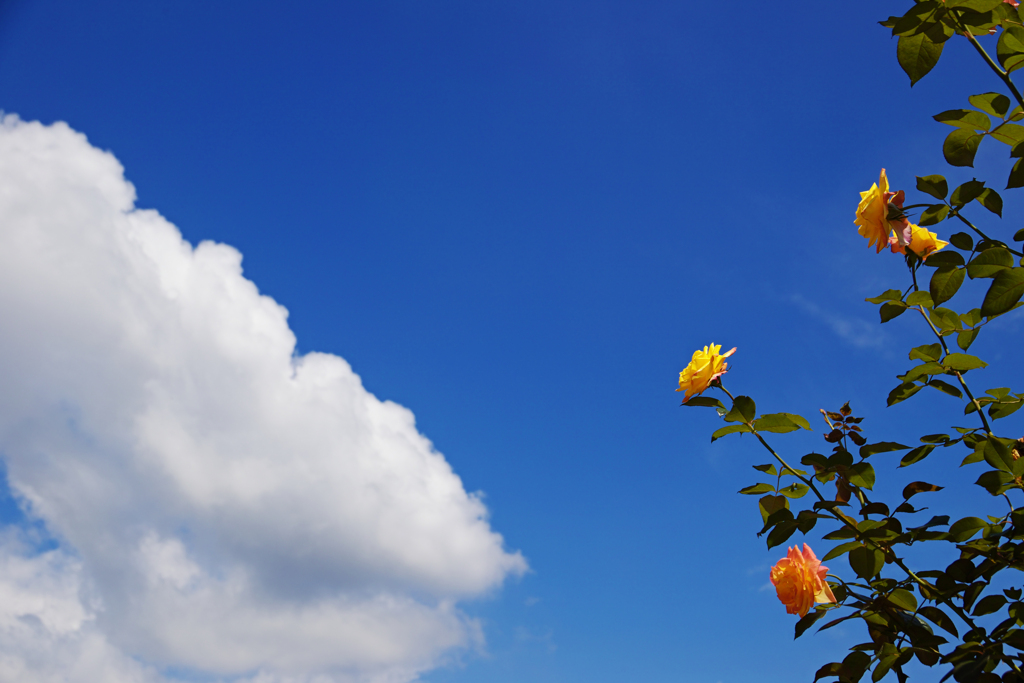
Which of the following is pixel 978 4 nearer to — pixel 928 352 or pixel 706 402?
pixel 928 352

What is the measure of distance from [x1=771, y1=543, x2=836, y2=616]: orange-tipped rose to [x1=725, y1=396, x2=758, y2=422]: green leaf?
0.56 m

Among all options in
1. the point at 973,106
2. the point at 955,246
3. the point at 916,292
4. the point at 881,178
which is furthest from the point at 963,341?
the point at 973,106

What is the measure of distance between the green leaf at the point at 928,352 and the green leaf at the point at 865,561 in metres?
0.86

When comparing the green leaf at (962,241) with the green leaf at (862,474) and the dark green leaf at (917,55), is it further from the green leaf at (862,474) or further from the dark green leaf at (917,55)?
the green leaf at (862,474)

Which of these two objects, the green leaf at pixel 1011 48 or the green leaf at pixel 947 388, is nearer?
the green leaf at pixel 1011 48

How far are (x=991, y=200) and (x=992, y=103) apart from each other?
1.27 ft

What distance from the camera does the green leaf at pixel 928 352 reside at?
2748mm

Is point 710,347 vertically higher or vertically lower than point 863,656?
higher

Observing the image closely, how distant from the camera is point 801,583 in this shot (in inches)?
103

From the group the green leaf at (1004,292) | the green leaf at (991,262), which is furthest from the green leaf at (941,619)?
the green leaf at (991,262)

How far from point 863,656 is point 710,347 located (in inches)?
54.5

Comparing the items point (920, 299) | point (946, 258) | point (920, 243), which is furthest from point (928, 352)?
point (920, 243)

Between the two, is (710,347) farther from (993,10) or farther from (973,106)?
(993,10)

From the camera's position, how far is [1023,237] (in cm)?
250
